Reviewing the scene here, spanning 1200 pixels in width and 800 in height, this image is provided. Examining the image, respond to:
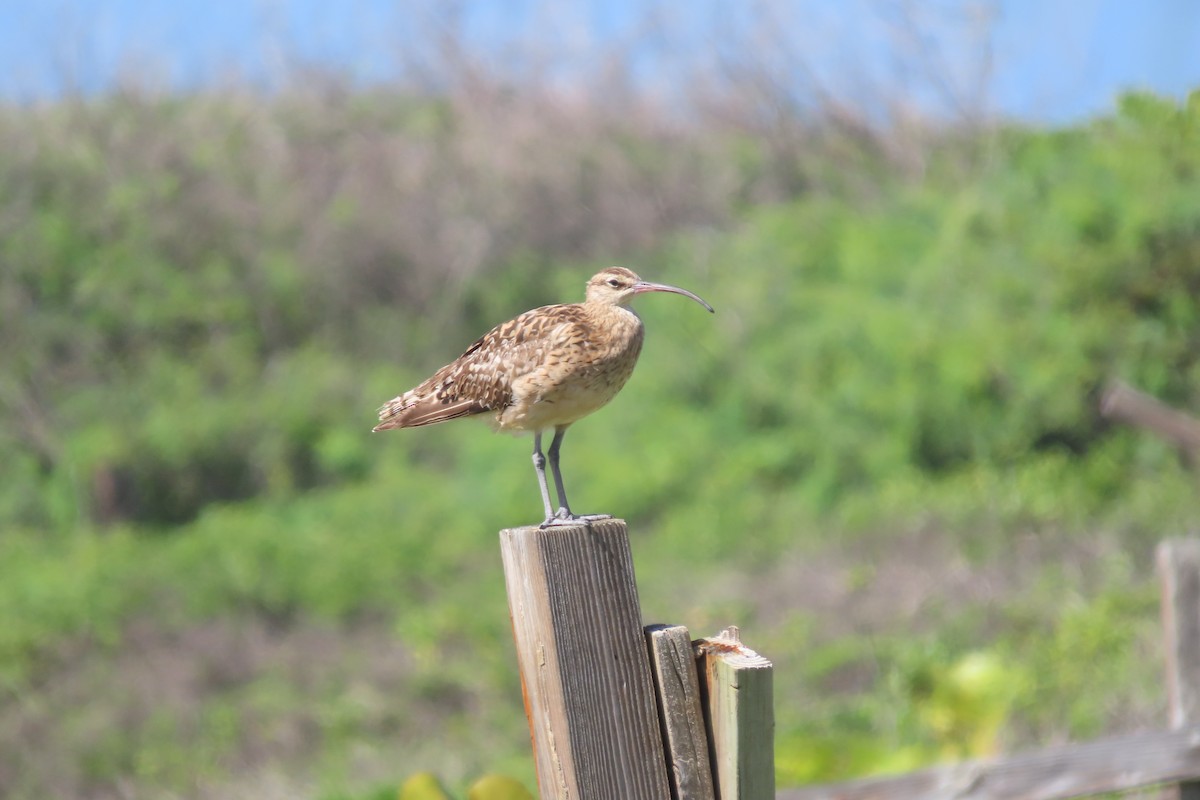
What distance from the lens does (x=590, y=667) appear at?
2457mm

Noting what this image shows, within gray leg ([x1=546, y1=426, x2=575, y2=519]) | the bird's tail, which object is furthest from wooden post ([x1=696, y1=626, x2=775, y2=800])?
the bird's tail

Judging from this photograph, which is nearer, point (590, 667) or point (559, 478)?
point (590, 667)

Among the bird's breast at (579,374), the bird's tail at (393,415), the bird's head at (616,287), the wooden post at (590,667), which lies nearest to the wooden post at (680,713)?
the wooden post at (590,667)

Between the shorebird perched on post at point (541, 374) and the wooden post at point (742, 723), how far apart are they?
1363 mm

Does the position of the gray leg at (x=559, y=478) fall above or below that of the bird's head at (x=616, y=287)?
below

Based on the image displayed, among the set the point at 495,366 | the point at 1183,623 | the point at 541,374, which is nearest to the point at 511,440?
the point at 1183,623

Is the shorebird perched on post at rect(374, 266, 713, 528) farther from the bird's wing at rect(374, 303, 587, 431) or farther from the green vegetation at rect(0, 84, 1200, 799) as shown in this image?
the green vegetation at rect(0, 84, 1200, 799)

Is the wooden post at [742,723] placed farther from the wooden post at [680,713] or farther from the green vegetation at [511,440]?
the green vegetation at [511,440]

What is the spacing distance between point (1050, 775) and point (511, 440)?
9.44 metres

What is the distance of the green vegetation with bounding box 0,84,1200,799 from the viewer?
8.70 metres

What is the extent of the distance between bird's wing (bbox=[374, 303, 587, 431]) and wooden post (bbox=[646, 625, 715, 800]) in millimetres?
1564

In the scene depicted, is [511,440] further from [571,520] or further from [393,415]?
[571,520]

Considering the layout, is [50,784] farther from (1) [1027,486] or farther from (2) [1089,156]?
(2) [1089,156]

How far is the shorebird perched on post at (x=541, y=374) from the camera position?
3.89m
